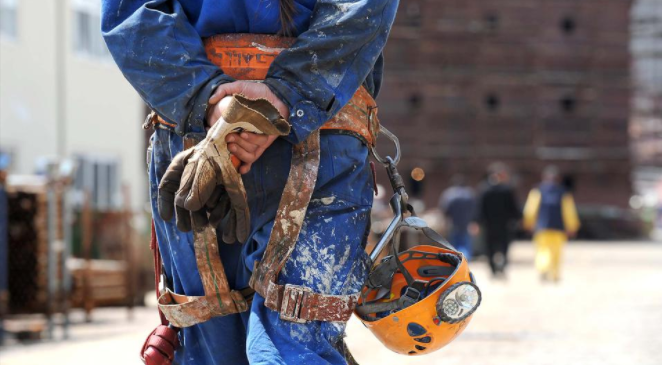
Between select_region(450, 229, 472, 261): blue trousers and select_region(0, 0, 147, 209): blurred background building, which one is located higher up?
select_region(0, 0, 147, 209): blurred background building

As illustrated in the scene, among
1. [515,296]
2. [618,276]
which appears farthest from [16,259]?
[618,276]

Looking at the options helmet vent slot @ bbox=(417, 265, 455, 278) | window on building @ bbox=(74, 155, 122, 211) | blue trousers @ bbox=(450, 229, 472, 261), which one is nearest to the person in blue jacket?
helmet vent slot @ bbox=(417, 265, 455, 278)

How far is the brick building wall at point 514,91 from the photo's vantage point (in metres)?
49.2

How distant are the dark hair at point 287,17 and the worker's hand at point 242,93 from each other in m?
0.23

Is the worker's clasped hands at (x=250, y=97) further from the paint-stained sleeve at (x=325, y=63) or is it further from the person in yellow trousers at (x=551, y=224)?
the person in yellow trousers at (x=551, y=224)

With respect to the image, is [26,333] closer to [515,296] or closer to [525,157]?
[515,296]

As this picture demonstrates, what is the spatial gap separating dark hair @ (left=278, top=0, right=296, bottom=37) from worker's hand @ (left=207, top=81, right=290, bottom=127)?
23 cm

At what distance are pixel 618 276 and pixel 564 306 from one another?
26.9 feet

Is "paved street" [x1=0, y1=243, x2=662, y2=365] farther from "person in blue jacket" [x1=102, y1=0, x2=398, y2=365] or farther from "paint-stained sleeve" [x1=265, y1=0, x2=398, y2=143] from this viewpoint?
"paint-stained sleeve" [x1=265, y1=0, x2=398, y2=143]

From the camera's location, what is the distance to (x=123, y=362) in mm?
7949

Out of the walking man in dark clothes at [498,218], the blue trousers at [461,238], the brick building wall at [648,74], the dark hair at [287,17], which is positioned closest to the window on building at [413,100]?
the brick building wall at [648,74]

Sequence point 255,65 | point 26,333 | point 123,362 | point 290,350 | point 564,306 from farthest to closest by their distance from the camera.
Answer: point 564,306 → point 26,333 → point 123,362 → point 255,65 → point 290,350

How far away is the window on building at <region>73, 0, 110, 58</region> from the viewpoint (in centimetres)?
2117

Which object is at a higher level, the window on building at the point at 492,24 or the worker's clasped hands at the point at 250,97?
the window on building at the point at 492,24
